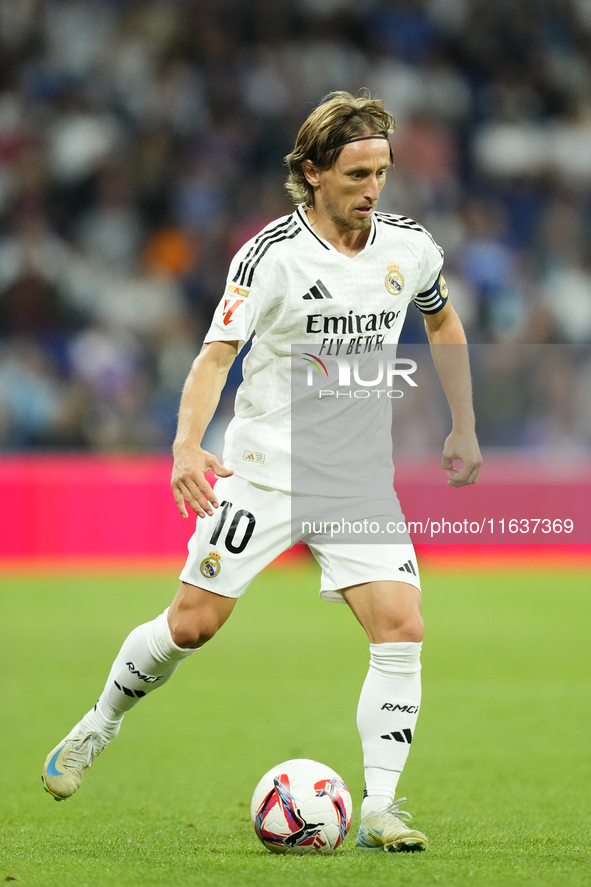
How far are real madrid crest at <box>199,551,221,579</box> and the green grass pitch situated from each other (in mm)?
890

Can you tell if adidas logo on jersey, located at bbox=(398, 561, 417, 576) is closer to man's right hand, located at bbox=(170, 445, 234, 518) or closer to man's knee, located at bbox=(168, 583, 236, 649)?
man's knee, located at bbox=(168, 583, 236, 649)

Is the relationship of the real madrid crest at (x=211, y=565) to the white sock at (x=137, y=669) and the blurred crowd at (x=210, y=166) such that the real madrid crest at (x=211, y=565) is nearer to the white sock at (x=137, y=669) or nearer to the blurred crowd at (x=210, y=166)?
the white sock at (x=137, y=669)

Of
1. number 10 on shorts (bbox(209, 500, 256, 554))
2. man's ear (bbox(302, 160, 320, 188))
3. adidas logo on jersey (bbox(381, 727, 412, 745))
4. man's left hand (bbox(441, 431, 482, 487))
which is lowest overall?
adidas logo on jersey (bbox(381, 727, 412, 745))

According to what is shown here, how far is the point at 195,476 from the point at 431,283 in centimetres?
125

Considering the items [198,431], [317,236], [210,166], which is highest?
[210,166]

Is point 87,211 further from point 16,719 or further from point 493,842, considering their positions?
point 493,842

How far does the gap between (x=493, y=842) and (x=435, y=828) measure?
0.34 metres

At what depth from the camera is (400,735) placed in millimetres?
4074

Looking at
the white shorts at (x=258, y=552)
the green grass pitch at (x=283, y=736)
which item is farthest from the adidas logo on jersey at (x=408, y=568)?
the green grass pitch at (x=283, y=736)

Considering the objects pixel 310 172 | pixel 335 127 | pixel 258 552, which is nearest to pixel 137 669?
pixel 258 552

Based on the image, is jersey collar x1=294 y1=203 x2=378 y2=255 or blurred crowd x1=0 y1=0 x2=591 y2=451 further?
blurred crowd x1=0 y1=0 x2=591 y2=451

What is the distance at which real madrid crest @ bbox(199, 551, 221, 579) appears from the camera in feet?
13.5

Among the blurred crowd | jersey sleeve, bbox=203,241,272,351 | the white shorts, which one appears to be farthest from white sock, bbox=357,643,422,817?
the blurred crowd

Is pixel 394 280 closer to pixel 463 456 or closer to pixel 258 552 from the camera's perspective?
pixel 463 456
